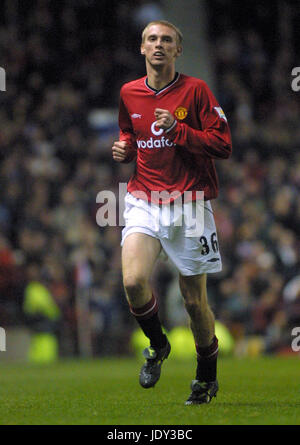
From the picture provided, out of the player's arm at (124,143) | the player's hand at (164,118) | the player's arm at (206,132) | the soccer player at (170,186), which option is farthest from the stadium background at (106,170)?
the player's hand at (164,118)

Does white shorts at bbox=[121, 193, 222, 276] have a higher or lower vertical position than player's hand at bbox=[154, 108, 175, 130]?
lower

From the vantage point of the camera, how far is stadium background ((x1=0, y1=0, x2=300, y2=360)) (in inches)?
553

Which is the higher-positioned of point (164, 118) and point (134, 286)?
point (164, 118)

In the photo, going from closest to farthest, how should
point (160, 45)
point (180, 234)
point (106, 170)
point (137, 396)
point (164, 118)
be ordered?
point (164, 118) → point (180, 234) → point (160, 45) → point (137, 396) → point (106, 170)

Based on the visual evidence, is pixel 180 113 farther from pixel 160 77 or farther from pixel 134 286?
pixel 134 286

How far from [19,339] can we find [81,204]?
8.99ft

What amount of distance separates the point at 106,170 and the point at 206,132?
1029 cm

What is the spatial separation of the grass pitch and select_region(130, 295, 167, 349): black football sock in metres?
0.40

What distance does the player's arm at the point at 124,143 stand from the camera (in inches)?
241

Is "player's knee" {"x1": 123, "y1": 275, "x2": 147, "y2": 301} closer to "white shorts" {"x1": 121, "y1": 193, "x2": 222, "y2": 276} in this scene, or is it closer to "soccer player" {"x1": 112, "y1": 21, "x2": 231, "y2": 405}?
"soccer player" {"x1": 112, "y1": 21, "x2": 231, "y2": 405}

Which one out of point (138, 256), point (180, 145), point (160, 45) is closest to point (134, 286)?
point (138, 256)

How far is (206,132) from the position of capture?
5.88 meters

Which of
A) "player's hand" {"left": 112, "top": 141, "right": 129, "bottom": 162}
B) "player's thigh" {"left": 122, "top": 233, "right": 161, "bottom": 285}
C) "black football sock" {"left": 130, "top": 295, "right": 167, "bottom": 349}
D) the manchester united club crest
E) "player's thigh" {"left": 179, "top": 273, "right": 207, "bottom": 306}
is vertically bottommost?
"black football sock" {"left": 130, "top": 295, "right": 167, "bottom": 349}

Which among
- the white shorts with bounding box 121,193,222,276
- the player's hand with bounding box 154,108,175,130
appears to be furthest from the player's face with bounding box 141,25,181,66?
the white shorts with bounding box 121,193,222,276
